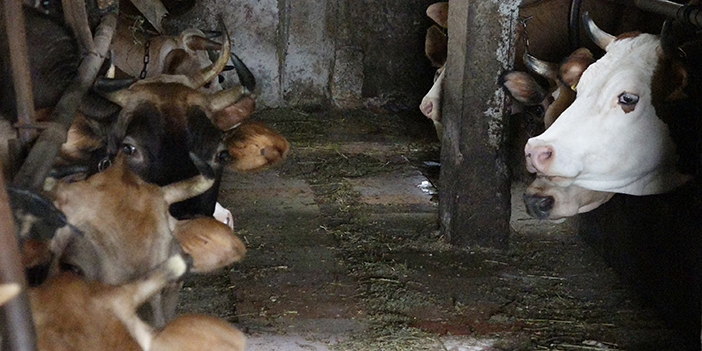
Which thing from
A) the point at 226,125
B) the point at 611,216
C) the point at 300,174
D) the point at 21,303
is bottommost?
the point at 300,174

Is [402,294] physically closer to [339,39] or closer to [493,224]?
[493,224]

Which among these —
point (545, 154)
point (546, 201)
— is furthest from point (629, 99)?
point (546, 201)

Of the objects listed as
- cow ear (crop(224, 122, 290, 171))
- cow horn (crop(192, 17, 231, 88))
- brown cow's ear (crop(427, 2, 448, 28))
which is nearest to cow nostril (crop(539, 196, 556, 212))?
cow ear (crop(224, 122, 290, 171))

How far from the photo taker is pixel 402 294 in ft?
15.2

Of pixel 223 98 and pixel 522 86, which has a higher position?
pixel 223 98

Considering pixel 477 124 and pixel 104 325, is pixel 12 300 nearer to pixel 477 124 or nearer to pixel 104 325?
pixel 104 325

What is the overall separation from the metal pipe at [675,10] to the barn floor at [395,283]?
65.6 inches

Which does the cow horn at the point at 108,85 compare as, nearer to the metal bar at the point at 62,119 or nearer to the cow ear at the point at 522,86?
the metal bar at the point at 62,119

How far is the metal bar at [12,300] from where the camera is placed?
1188 mm

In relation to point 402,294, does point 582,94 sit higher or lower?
higher

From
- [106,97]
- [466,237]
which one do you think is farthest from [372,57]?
[106,97]

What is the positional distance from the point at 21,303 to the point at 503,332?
3.27 metres

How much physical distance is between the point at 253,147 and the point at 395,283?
52.4 inches

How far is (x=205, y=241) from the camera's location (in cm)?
233
